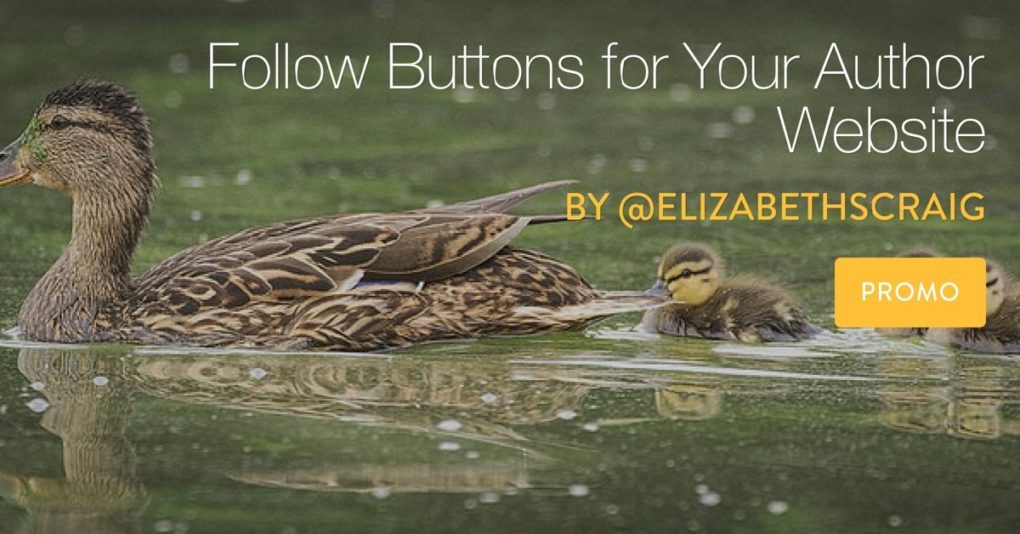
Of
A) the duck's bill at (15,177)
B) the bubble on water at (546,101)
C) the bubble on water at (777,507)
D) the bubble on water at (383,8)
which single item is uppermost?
the bubble on water at (383,8)

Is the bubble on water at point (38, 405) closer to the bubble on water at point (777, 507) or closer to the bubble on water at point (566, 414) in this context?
the bubble on water at point (566, 414)

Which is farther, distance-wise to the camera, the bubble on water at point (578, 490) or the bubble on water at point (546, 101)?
the bubble on water at point (546, 101)

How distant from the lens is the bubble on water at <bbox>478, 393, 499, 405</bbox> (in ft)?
24.0

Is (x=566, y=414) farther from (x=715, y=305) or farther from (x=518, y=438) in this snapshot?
(x=715, y=305)

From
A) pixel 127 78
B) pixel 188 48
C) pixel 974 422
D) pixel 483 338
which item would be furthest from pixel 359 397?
pixel 188 48

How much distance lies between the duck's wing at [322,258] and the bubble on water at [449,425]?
1.19m

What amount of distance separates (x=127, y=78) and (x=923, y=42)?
5.30 m

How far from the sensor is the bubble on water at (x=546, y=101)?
13581mm

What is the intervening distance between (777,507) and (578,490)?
1.86ft

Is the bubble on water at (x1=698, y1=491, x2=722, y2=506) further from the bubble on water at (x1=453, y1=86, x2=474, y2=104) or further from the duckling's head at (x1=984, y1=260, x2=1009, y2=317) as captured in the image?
the bubble on water at (x1=453, y1=86, x2=474, y2=104)

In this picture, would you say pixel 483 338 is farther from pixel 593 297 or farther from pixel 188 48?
pixel 188 48

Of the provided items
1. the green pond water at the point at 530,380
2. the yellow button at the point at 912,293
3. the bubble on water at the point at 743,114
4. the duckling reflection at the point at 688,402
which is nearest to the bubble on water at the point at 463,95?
the green pond water at the point at 530,380

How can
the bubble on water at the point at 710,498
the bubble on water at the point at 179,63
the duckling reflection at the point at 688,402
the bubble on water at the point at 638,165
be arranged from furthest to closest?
the bubble on water at the point at 179,63 → the bubble on water at the point at 638,165 → the duckling reflection at the point at 688,402 → the bubble on water at the point at 710,498

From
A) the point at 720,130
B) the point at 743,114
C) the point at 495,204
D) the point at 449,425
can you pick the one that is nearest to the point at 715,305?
the point at 495,204
